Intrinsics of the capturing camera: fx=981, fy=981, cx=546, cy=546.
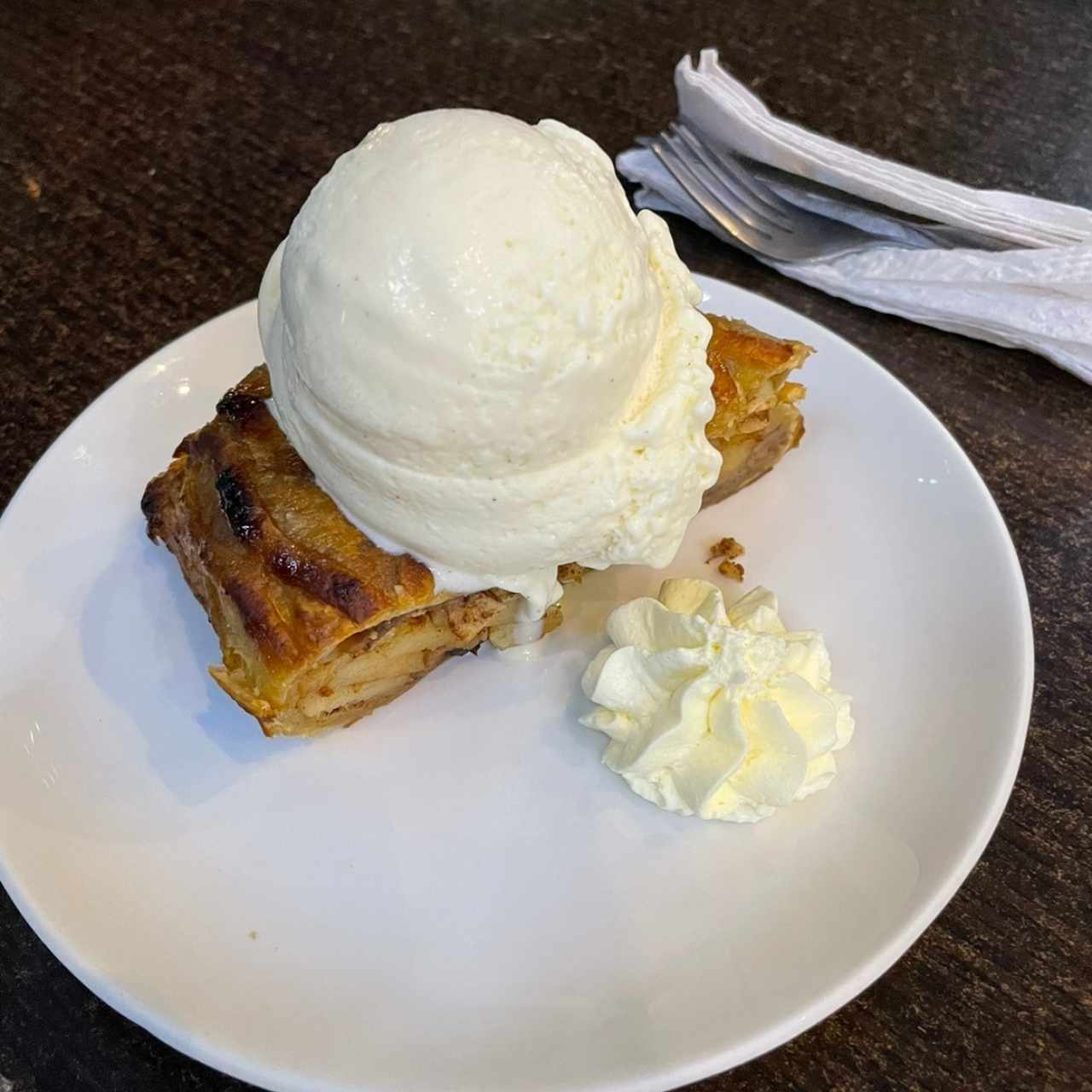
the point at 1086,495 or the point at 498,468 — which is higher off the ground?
the point at 498,468

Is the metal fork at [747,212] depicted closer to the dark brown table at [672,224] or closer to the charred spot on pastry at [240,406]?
the dark brown table at [672,224]

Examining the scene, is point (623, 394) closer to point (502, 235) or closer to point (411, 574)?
point (502, 235)

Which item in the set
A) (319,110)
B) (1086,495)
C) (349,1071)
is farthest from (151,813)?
(319,110)

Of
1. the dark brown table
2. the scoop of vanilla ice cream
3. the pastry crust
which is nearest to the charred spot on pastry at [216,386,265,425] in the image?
the pastry crust

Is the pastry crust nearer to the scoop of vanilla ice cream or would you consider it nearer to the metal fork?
the scoop of vanilla ice cream

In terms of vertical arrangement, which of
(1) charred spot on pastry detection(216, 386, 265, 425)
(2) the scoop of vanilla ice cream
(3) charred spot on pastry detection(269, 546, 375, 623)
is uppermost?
(2) the scoop of vanilla ice cream

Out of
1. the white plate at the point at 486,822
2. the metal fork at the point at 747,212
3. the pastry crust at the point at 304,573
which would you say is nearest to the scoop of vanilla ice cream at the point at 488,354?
the pastry crust at the point at 304,573
